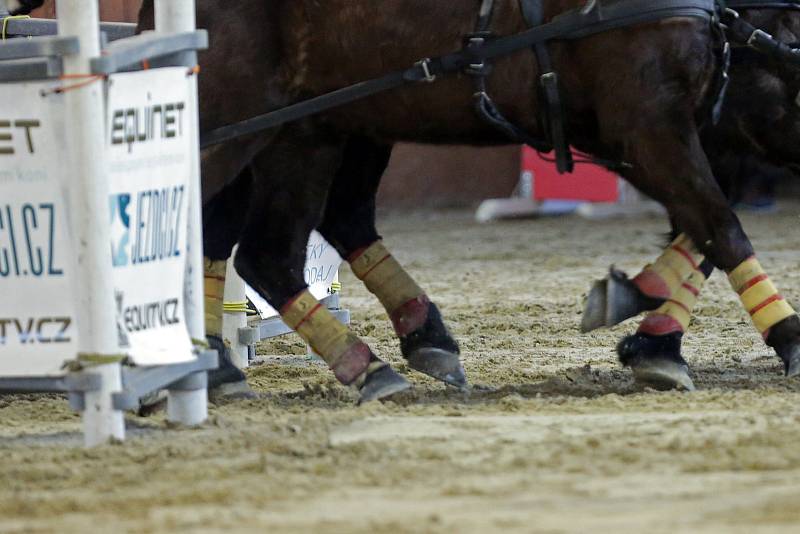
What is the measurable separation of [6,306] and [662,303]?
2132 mm

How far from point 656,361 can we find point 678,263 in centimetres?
35

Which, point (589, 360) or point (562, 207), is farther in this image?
point (562, 207)

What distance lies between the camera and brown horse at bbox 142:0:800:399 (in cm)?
440

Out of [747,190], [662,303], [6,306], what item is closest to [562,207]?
[747,190]

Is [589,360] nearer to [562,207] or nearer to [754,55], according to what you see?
[754,55]

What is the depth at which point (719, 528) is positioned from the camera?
2816 millimetres

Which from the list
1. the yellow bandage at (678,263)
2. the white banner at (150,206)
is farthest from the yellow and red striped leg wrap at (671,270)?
the white banner at (150,206)

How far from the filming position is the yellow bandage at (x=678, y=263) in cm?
473

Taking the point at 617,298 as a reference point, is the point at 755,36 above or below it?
above

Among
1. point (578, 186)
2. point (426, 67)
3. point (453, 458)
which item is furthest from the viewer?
point (578, 186)

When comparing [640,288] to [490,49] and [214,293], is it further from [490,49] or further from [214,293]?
[214,293]

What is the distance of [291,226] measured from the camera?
4918mm

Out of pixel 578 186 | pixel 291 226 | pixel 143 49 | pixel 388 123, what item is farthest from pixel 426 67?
pixel 578 186

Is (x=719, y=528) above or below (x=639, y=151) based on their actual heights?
below
